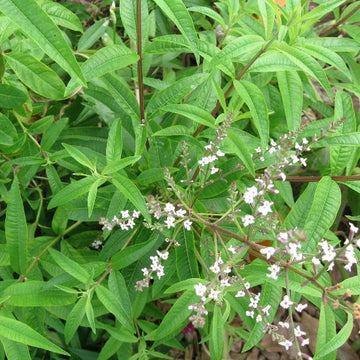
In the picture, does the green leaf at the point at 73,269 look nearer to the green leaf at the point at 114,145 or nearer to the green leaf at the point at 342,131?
the green leaf at the point at 114,145

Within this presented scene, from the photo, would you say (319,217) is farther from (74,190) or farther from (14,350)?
(14,350)

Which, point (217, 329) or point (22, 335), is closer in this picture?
point (22, 335)

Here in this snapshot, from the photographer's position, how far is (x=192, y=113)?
1.56 m

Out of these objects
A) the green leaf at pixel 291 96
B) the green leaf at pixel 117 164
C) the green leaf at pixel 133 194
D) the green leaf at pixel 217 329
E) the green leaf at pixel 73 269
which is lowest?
the green leaf at pixel 217 329

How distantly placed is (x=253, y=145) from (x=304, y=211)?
1.01ft

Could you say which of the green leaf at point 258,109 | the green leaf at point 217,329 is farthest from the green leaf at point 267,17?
the green leaf at point 217,329

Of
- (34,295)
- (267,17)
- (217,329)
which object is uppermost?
(267,17)

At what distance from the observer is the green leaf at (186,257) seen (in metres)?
1.69

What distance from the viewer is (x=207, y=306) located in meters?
1.95

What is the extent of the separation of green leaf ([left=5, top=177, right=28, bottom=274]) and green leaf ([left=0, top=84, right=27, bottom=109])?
0.31 metres

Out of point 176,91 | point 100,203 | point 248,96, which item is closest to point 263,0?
point 248,96

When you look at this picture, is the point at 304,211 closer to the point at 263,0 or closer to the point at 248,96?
the point at 248,96

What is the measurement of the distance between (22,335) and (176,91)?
0.93m

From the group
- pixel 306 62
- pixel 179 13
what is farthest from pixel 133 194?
pixel 306 62
